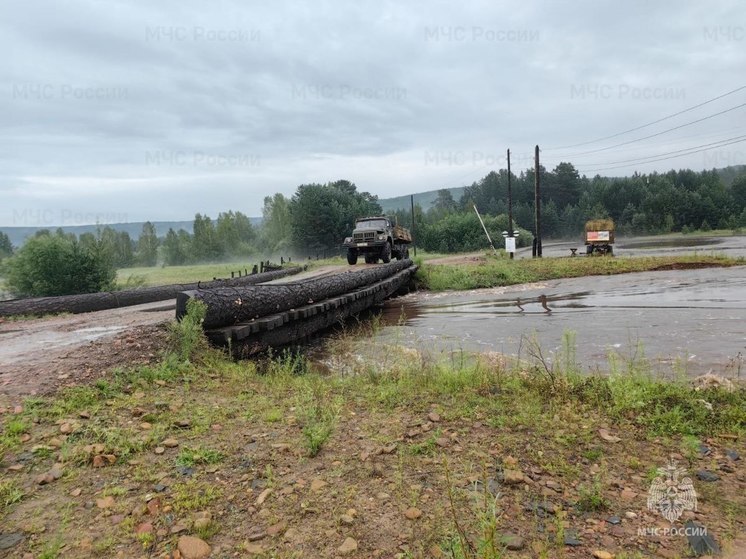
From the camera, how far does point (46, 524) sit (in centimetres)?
279

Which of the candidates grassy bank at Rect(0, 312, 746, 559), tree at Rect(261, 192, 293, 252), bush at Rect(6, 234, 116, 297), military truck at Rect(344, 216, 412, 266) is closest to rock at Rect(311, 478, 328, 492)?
grassy bank at Rect(0, 312, 746, 559)

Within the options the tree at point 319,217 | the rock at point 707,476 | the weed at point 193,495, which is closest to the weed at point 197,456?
the weed at point 193,495

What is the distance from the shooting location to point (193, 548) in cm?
256

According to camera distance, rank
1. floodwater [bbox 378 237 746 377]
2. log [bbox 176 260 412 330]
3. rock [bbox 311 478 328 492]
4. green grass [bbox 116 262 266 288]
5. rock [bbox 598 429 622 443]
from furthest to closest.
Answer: green grass [bbox 116 262 266 288] < floodwater [bbox 378 237 746 377] < log [bbox 176 260 412 330] < rock [bbox 598 429 622 443] < rock [bbox 311 478 328 492]

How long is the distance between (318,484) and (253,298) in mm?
5568

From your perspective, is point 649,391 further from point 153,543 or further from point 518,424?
point 153,543

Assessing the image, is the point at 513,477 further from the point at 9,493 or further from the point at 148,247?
the point at 148,247

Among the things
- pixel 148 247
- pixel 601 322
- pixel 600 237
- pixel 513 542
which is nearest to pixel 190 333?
pixel 513 542

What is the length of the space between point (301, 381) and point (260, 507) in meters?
2.87

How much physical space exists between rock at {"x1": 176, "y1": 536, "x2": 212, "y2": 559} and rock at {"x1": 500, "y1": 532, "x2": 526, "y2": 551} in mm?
1725

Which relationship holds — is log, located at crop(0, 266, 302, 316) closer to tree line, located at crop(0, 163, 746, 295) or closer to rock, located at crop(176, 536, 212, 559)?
tree line, located at crop(0, 163, 746, 295)

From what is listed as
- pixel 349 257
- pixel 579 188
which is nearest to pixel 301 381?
pixel 349 257

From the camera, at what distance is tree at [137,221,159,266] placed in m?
90.9

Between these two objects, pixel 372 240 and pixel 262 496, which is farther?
pixel 372 240
